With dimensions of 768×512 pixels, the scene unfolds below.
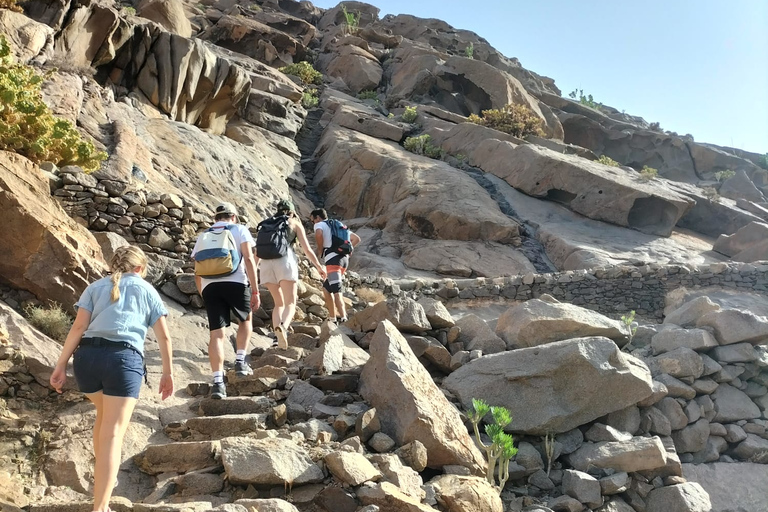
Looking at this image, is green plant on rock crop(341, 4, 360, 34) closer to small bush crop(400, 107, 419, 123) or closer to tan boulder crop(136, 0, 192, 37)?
tan boulder crop(136, 0, 192, 37)

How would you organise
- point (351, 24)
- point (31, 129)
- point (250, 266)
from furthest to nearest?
1. point (351, 24)
2. point (31, 129)
3. point (250, 266)

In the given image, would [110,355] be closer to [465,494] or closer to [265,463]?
[265,463]

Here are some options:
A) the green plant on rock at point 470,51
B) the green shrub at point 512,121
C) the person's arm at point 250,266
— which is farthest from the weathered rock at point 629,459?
the green plant on rock at point 470,51

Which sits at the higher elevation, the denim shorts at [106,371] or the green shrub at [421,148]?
the green shrub at [421,148]

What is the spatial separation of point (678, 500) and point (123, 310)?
542cm

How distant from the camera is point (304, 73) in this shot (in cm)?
3109

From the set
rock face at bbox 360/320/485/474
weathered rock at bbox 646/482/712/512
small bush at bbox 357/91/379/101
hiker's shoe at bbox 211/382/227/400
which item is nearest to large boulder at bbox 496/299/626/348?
weathered rock at bbox 646/482/712/512

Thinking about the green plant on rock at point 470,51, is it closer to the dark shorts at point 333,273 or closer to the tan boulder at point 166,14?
the tan boulder at point 166,14

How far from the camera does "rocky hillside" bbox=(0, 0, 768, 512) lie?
185 inches

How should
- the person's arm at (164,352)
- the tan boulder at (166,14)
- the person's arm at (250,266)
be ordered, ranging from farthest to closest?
the tan boulder at (166,14) → the person's arm at (250,266) → the person's arm at (164,352)

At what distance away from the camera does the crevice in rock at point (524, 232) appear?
17.8m

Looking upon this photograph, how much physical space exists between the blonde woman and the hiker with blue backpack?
5.47ft

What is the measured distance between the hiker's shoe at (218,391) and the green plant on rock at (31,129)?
4.48 meters

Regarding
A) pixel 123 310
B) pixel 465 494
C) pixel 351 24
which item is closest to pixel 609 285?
pixel 465 494
